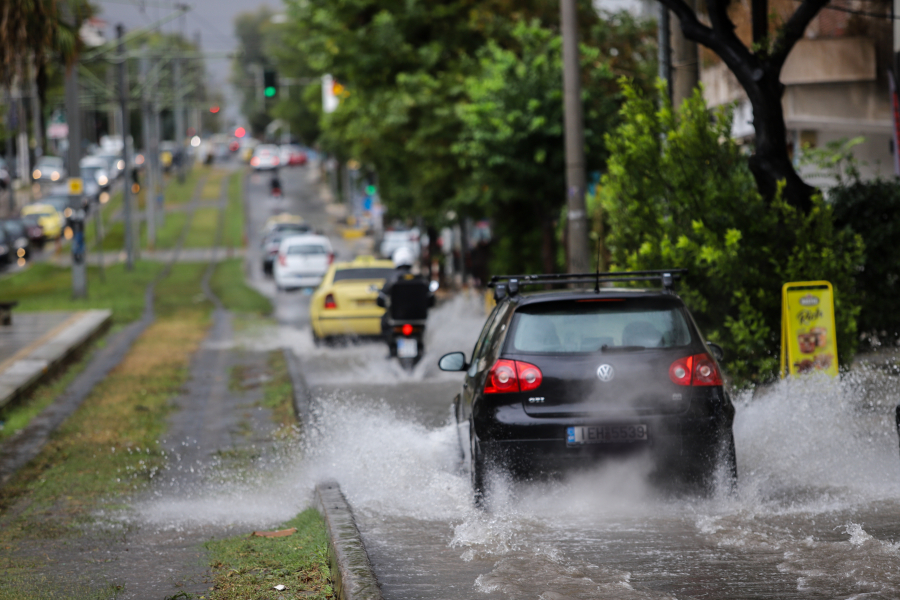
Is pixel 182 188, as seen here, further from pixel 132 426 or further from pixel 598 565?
pixel 598 565

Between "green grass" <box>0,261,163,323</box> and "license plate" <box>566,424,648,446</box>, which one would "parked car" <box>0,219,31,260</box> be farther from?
"license plate" <box>566,424,648,446</box>

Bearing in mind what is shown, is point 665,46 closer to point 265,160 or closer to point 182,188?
point 182,188

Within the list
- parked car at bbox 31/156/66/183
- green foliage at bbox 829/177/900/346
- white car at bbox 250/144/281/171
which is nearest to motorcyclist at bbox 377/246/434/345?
green foliage at bbox 829/177/900/346

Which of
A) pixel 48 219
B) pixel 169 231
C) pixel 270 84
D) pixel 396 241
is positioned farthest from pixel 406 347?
pixel 169 231

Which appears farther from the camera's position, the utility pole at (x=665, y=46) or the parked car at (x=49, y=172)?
the parked car at (x=49, y=172)

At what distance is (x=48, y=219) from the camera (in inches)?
2333

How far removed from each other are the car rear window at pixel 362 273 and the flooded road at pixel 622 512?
904 cm

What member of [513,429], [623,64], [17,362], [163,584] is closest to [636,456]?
[513,429]

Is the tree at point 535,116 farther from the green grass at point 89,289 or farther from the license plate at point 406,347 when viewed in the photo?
the green grass at point 89,289

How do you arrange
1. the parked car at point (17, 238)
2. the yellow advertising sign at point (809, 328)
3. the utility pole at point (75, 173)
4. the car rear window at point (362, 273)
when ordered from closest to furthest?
the yellow advertising sign at point (809, 328), the car rear window at point (362, 273), the utility pole at point (75, 173), the parked car at point (17, 238)

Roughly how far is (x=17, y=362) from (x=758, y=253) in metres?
11.2

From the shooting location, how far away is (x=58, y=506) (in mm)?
8969

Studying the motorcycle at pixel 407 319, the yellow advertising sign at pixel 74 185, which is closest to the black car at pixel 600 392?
the motorcycle at pixel 407 319

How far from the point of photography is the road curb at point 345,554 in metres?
5.67
